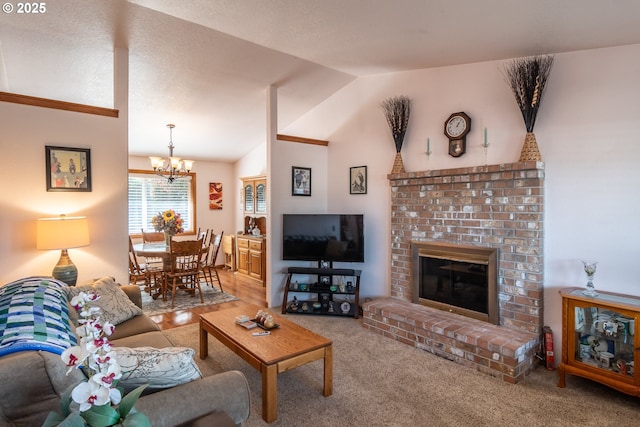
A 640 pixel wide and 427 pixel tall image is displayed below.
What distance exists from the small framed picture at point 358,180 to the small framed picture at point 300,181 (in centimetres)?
62

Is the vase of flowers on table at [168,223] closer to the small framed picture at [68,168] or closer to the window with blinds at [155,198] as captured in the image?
the window with blinds at [155,198]

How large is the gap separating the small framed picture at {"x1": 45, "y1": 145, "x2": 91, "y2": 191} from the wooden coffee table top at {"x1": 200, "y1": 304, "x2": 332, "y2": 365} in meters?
1.75

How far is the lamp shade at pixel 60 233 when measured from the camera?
283 centimetres

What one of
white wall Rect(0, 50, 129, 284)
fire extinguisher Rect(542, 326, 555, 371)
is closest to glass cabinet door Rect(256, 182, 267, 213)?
white wall Rect(0, 50, 129, 284)

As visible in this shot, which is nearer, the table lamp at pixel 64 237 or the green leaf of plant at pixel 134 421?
the green leaf of plant at pixel 134 421

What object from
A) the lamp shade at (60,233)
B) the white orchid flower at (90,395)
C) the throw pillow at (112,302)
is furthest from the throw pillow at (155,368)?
the lamp shade at (60,233)

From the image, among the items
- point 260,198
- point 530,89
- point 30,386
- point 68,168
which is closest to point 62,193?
point 68,168

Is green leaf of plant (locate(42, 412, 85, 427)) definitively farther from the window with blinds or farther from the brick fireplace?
the window with blinds

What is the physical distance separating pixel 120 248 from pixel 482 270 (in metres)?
3.66

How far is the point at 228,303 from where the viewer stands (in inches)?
193

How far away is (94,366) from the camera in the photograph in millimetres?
841

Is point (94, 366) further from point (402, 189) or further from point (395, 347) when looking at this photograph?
point (402, 189)

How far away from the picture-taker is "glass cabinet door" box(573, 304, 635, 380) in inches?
96.1

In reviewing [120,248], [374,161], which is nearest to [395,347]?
[374,161]
